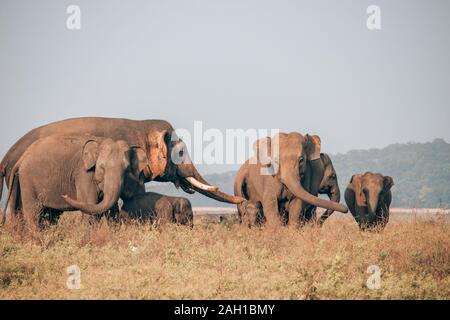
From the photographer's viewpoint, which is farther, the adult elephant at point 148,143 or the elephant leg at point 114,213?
the adult elephant at point 148,143

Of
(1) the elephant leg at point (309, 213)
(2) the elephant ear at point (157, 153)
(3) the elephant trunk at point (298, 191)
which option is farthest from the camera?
(2) the elephant ear at point (157, 153)

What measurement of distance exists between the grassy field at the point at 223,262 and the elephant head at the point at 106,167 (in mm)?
478

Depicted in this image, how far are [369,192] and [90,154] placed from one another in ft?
24.2

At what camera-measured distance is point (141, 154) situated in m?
22.2

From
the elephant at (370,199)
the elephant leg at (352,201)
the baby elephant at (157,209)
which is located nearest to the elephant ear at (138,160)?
the baby elephant at (157,209)

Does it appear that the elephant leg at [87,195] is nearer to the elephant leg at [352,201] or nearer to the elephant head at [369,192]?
the elephant head at [369,192]

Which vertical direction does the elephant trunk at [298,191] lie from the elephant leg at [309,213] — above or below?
above

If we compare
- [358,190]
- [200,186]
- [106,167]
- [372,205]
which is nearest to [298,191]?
[372,205]

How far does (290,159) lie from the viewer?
22.5m

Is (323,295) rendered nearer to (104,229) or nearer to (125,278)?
(125,278)

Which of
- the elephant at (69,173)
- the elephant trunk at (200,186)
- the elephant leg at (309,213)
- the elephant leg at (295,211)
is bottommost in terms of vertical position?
the elephant leg at (309,213)

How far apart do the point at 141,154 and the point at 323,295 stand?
27.4ft

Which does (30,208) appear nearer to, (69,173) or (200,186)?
(69,173)

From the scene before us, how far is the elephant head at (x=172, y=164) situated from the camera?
2391 centimetres
